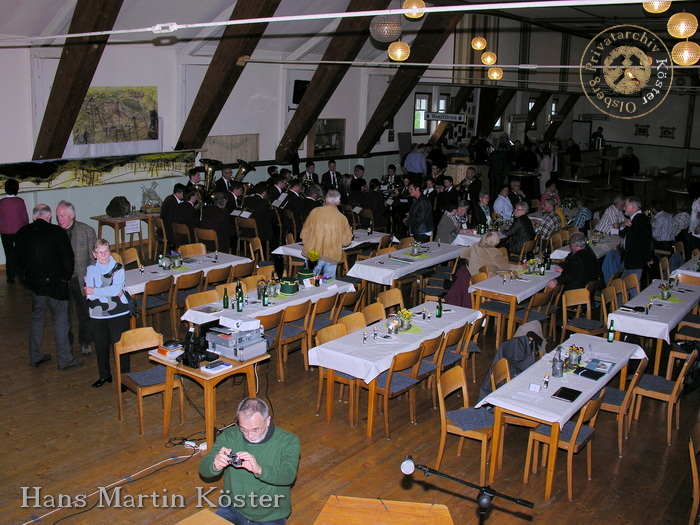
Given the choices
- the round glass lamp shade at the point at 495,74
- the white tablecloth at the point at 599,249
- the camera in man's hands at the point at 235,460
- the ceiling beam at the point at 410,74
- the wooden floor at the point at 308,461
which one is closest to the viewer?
the camera in man's hands at the point at 235,460

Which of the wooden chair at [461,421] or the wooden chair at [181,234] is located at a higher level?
the wooden chair at [181,234]

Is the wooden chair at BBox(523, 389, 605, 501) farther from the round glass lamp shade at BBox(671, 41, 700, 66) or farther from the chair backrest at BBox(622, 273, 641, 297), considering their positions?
the round glass lamp shade at BBox(671, 41, 700, 66)

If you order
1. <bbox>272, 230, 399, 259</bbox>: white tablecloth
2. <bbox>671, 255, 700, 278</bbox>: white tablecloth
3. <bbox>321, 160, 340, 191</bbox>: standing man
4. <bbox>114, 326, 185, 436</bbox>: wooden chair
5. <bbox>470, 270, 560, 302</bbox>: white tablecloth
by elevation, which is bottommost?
<bbox>114, 326, 185, 436</bbox>: wooden chair

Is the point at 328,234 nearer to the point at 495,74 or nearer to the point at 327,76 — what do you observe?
the point at 495,74

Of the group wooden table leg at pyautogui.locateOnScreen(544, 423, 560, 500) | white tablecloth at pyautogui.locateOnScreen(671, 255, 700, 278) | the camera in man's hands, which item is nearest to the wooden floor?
wooden table leg at pyautogui.locateOnScreen(544, 423, 560, 500)

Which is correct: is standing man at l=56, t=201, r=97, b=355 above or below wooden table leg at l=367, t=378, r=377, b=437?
above

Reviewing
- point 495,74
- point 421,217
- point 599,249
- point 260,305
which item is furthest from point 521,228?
point 260,305

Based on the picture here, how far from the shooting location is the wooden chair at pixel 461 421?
5555 millimetres

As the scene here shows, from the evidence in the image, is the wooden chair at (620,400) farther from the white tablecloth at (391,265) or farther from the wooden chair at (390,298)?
the white tablecloth at (391,265)

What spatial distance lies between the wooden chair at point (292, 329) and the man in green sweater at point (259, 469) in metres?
3.10

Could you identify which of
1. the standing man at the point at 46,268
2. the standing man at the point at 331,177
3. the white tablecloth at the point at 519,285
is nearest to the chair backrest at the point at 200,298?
the standing man at the point at 46,268

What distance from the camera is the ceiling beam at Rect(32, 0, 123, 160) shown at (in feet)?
31.5

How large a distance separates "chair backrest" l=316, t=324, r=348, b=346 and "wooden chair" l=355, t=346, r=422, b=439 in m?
0.52

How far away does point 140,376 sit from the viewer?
20.2ft
